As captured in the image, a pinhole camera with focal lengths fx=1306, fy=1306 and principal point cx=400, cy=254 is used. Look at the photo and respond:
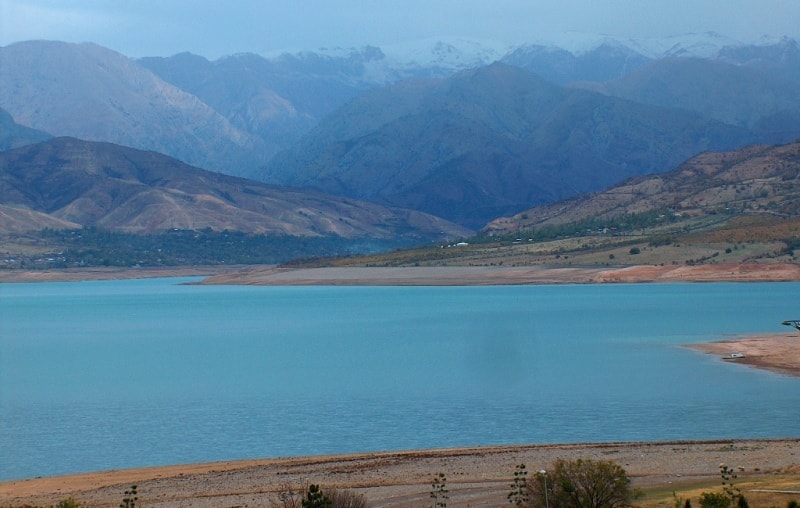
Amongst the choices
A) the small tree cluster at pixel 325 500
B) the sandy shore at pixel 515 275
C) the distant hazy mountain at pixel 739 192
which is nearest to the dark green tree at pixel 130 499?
the small tree cluster at pixel 325 500

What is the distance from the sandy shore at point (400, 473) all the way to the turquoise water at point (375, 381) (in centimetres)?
352

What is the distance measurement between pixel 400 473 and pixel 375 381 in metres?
26.9

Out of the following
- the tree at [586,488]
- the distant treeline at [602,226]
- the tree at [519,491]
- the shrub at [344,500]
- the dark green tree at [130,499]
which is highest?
the distant treeline at [602,226]

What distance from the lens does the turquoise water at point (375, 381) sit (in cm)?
4691

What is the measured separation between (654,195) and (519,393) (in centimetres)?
14356

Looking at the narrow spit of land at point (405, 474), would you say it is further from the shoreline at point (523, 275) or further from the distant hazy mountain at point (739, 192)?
the distant hazy mountain at point (739, 192)

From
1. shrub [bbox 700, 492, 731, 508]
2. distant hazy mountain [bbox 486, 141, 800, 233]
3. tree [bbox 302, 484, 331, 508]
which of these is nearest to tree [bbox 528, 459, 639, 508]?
shrub [bbox 700, 492, 731, 508]

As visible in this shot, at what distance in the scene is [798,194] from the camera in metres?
168

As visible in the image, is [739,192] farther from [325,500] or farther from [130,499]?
[325,500]

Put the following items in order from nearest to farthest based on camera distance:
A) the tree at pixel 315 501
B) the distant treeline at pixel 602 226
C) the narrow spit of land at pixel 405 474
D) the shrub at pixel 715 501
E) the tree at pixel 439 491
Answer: the shrub at pixel 715 501, the tree at pixel 315 501, the tree at pixel 439 491, the narrow spit of land at pixel 405 474, the distant treeline at pixel 602 226

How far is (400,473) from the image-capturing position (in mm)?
37781

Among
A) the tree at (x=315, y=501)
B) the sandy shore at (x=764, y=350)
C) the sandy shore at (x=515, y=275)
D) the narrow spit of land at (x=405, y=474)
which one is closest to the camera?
the tree at (x=315, y=501)

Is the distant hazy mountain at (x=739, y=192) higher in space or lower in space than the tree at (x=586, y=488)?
higher

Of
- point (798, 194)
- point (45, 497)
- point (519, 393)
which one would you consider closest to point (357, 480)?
point (45, 497)
